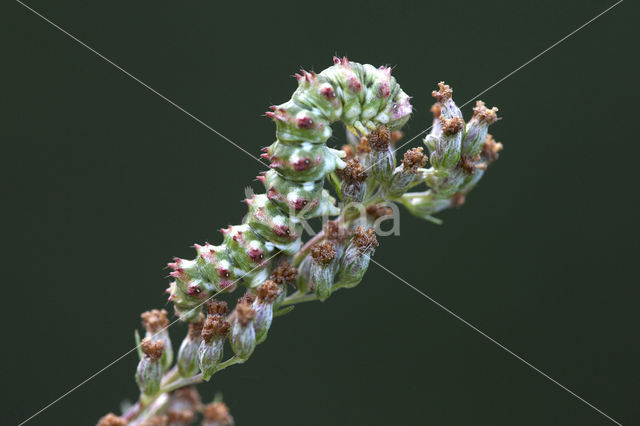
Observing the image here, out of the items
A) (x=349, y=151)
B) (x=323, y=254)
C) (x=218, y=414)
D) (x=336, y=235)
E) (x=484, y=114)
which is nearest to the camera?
(x=218, y=414)

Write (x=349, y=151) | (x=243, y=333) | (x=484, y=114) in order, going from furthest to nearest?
(x=349, y=151)
(x=484, y=114)
(x=243, y=333)

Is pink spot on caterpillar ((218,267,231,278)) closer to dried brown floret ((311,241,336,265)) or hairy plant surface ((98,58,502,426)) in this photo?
hairy plant surface ((98,58,502,426))

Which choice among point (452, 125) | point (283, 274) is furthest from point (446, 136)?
point (283, 274)

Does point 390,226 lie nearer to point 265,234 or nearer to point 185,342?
point 265,234

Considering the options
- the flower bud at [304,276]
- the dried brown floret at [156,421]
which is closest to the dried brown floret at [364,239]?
the flower bud at [304,276]

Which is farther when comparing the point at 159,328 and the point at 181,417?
the point at 159,328

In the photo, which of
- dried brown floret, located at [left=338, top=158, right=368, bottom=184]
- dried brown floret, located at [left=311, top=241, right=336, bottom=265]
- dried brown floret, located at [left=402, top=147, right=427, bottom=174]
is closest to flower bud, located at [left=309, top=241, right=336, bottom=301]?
dried brown floret, located at [left=311, top=241, right=336, bottom=265]

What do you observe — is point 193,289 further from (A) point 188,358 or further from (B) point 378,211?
(B) point 378,211

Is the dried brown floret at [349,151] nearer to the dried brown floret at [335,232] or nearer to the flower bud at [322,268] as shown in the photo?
the dried brown floret at [335,232]
